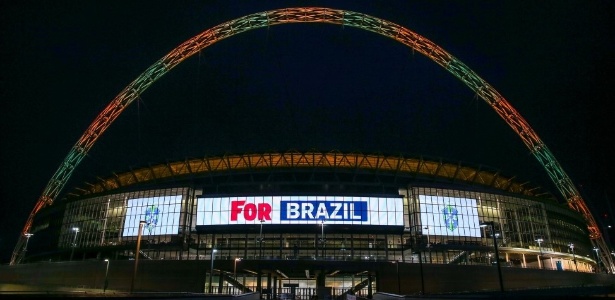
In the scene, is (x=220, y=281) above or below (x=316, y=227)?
below

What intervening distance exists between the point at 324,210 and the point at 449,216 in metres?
22.3

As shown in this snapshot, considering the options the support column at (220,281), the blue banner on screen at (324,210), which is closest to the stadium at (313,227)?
the blue banner on screen at (324,210)

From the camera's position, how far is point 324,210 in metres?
67.3

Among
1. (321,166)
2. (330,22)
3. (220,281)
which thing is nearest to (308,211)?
(321,166)

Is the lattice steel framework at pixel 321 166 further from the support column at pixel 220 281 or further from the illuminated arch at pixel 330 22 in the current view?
the support column at pixel 220 281

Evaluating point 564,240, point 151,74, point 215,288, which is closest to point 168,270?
point 215,288

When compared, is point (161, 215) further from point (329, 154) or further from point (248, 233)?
point (329, 154)

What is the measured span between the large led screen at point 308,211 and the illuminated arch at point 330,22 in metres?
24.6

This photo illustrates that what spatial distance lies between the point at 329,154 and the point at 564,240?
49816mm

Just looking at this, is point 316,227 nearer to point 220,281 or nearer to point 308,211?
point 308,211

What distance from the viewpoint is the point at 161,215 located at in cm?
7062

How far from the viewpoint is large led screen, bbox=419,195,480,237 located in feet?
224

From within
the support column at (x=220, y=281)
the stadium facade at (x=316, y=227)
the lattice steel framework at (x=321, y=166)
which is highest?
the lattice steel framework at (x=321, y=166)

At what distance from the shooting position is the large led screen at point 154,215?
6950 centimetres
